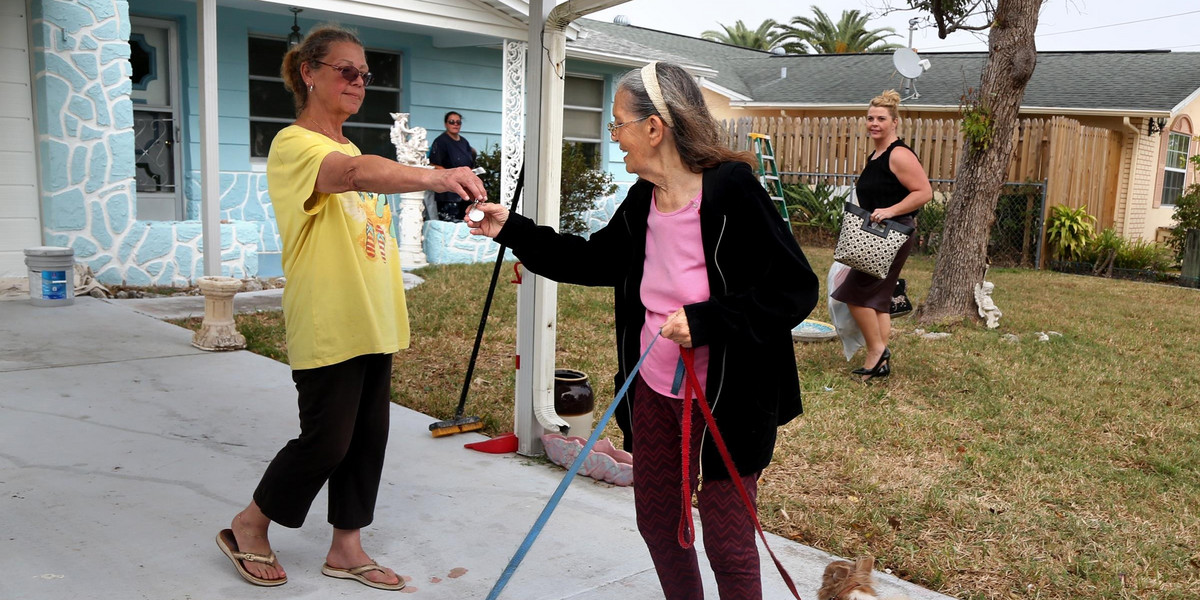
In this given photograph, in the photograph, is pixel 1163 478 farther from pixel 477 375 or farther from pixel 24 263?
pixel 24 263

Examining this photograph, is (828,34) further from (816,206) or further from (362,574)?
(362,574)

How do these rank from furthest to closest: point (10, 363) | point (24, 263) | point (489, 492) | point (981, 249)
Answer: point (981, 249), point (24, 263), point (10, 363), point (489, 492)

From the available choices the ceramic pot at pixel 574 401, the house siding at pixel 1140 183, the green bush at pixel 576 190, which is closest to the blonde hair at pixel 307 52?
the ceramic pot at pixel 574 401

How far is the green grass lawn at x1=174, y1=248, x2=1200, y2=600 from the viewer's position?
3807 mm

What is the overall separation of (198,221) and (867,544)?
783 cm

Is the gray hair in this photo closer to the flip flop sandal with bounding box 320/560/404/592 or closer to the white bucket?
the flip flop sandal with bounding box 320/560/404/592

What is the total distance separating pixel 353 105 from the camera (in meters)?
3.14

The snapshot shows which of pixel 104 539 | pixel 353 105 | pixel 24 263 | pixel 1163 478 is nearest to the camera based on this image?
pixel 353 105

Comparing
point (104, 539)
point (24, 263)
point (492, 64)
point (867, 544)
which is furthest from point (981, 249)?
point (24, 263)

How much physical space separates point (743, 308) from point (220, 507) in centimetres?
255

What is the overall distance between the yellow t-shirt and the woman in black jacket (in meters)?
0.87

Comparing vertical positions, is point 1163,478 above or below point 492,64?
below

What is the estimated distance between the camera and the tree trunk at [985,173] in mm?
8812

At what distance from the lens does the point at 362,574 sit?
334 centimetres
